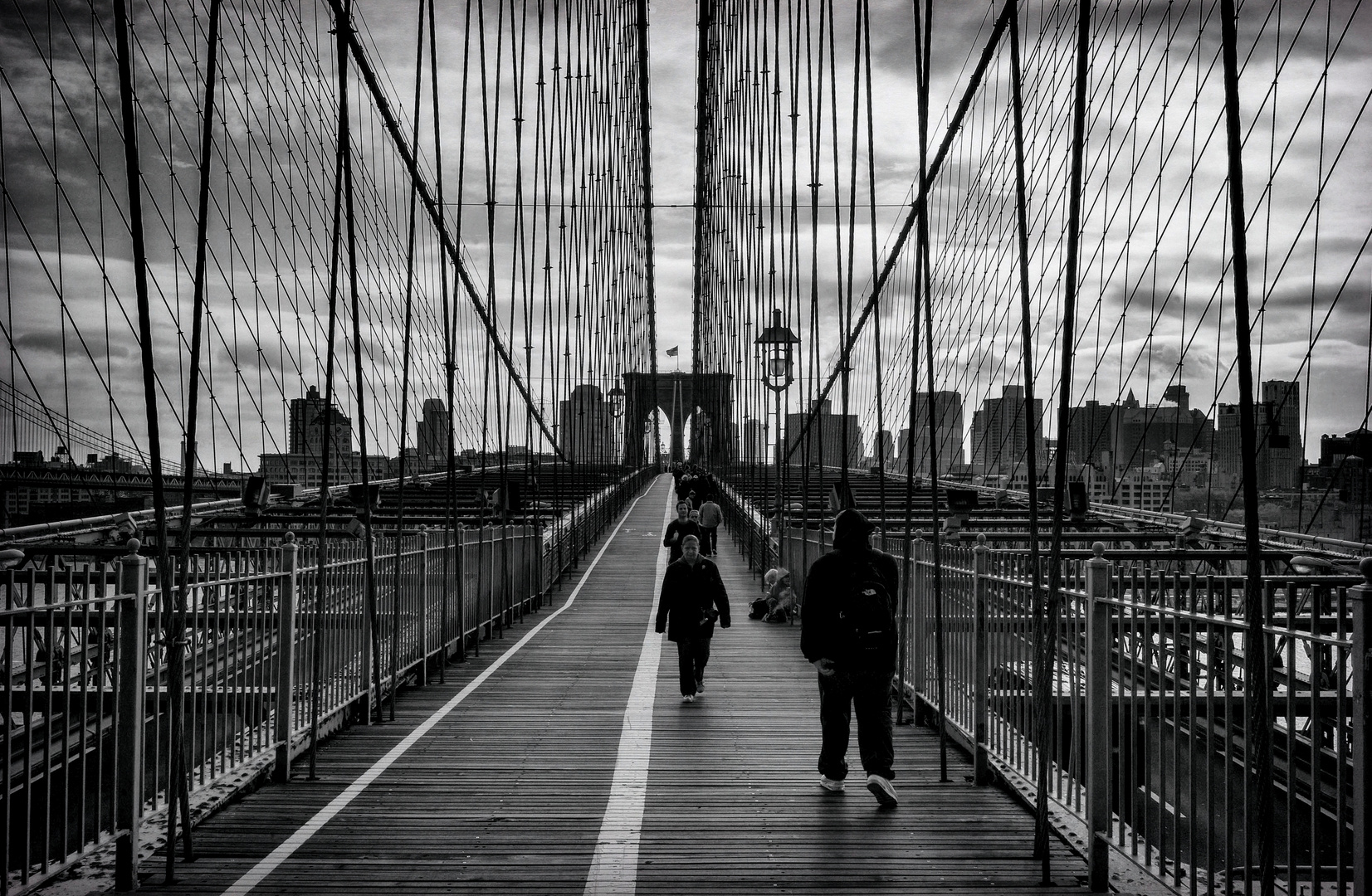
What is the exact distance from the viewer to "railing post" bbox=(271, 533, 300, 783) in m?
5.60

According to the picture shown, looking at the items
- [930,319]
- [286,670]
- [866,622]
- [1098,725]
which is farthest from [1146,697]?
[286,670]

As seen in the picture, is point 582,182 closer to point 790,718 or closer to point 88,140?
point 88,140

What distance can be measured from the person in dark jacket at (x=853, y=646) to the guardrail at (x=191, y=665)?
2.27 meters

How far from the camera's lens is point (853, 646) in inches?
205

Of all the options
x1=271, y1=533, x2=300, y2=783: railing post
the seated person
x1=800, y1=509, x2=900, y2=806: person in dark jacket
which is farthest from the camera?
the seated person

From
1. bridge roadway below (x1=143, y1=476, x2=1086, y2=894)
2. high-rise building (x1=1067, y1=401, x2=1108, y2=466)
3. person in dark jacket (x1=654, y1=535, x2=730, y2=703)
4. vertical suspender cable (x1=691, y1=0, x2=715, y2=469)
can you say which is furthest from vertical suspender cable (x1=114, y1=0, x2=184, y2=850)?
vertical suspender cable (x1=691, y1=0, x2=715, y2=469)

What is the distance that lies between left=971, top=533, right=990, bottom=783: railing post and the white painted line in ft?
5.15

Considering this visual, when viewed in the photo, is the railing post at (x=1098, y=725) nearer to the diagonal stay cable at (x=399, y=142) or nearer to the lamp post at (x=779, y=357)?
the diagonal stay cable at (x=399, y=142)

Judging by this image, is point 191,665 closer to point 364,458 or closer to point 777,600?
point 364,458

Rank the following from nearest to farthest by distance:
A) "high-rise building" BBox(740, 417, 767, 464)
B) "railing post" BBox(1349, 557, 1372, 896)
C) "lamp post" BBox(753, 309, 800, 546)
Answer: "railing post" BBox(1349, 557, 1372, 896)
"lamp post" BBox(753, 309, 800, 546)
"high-rise building" BBox(740, 417, 767, 464)

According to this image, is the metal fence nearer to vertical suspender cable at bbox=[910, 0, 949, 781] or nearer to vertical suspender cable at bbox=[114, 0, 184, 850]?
vertical suspender cable at bbox=[910, 0, 949, 781]

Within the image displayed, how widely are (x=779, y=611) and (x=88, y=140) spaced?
11124 mm

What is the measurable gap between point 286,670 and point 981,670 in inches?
128

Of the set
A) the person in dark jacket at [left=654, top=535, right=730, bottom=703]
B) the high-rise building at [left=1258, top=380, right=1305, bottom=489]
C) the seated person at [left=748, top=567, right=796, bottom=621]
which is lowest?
the seated person at [left=748, top=567, right=796, bottom=621]
